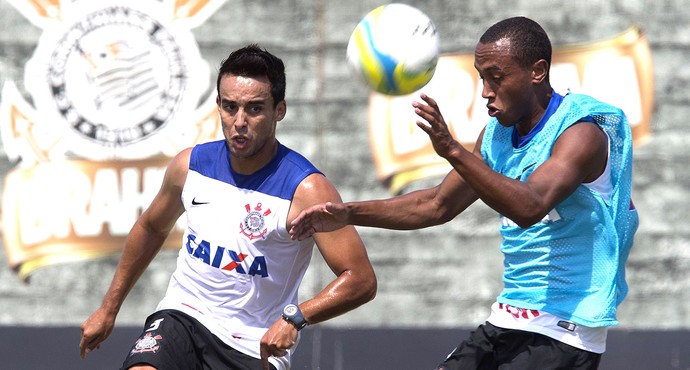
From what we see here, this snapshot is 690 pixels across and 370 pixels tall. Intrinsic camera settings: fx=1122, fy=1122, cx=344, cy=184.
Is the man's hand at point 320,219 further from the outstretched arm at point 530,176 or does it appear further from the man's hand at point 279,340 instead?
the outstretched arm at point 530,176

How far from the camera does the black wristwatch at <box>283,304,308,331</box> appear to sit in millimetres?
4230

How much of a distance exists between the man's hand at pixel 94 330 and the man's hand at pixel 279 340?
2.75 ft

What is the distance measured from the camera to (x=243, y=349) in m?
4.61

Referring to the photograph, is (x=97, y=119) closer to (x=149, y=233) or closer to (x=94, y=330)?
(x=149, y=233)

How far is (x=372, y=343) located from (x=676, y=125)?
249cm

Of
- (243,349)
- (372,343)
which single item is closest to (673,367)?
(372,343)

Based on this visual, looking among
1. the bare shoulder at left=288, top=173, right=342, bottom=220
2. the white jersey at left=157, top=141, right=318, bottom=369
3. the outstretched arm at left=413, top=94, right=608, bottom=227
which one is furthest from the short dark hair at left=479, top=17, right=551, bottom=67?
the white jersey at left=157, top=141, right=318, bottom=369

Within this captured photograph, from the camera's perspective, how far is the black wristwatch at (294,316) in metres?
4.23

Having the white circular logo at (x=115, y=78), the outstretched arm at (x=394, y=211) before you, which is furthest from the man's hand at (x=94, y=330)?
the white circular logo at (x=115, y=78)

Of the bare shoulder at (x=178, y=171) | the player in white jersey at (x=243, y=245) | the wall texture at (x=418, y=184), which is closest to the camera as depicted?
the player in white jersey at (x=243, y=245)

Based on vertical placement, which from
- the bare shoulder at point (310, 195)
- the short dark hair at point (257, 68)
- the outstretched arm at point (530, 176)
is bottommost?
the bare shoulder at point (310, 195)

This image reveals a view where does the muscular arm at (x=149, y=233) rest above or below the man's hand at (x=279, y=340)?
above

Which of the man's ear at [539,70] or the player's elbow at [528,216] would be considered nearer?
the player's elbow at [528,216]

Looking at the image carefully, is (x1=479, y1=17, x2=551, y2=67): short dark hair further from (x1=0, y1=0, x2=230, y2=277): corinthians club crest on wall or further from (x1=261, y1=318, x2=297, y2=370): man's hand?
(x1=0, y1=0, x2=230, y2=277): corinthians club crest on wall
